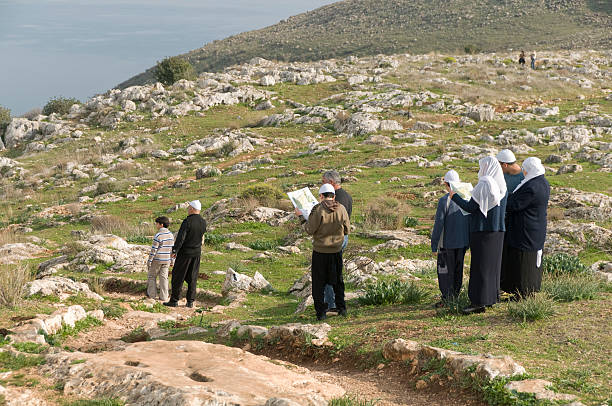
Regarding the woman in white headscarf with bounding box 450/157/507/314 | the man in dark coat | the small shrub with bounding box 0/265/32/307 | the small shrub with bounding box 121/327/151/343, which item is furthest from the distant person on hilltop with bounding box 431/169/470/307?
the small shrub with bounding box 0/265/32/307

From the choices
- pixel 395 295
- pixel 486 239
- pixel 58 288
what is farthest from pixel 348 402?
pixel 58 288

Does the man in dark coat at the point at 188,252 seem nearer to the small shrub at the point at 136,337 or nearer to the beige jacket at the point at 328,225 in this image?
the small shrub at the point at 136,337

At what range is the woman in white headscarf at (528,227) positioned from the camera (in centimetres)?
827

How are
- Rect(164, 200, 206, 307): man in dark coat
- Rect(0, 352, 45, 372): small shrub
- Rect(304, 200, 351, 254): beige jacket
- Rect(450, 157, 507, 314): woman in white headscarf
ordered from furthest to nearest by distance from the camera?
Rect(164, 200, 206, 307): man in dark coat < Rect(304, 200, 351, 254): beige jacket < Rect(450, 157, 507, 314): woman in white headscarf < Rect(0, 352, 45, 372): small shrub

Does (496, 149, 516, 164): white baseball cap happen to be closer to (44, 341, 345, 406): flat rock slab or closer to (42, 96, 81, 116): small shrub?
(44, 341, 345, 406): flat rock slab

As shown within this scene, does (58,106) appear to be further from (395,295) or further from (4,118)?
(395,295)

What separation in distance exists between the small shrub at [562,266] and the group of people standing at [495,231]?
2.58 meters

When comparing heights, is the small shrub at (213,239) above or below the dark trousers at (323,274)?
below

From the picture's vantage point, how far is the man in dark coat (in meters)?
11.1

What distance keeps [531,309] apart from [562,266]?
12.4 feet

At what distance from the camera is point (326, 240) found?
866 cm

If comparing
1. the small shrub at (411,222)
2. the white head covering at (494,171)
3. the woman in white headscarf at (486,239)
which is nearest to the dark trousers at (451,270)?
the woman in white headscarf at (486,239)

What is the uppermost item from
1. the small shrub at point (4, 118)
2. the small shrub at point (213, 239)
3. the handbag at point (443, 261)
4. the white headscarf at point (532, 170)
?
the small shrub at point (4, 118)

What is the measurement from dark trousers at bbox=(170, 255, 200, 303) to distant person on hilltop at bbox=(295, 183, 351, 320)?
3.40 meters
